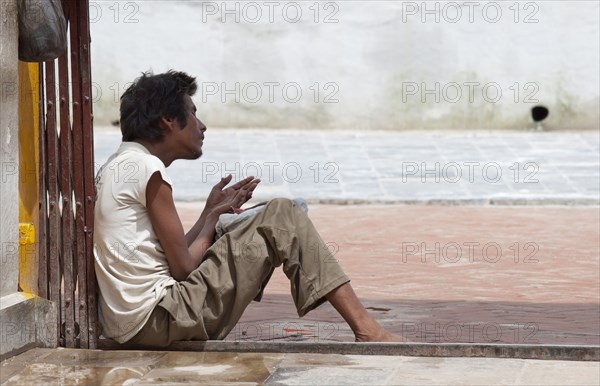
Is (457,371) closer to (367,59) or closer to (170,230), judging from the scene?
(170,230)

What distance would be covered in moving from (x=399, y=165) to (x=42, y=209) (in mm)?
9033

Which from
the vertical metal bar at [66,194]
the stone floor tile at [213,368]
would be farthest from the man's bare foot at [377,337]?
the vertical metal bar at [66,194]

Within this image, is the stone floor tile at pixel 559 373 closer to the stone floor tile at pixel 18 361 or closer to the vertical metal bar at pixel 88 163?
the vertical metal bar at pixel 88 163

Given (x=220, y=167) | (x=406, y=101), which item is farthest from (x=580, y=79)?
(x=220, y=167)

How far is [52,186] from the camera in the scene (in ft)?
17.0

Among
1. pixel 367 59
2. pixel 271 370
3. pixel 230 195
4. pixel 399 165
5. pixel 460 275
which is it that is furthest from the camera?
pixel 367 59

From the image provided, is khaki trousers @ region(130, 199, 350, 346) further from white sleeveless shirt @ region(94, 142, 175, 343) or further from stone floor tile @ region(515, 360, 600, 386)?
stone floor tile @ region(515, 360, 600, 386)

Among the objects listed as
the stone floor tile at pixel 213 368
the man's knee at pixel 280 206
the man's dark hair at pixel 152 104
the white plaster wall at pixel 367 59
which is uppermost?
the white plaster wall at pixel 367 59

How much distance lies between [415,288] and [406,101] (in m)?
8.38

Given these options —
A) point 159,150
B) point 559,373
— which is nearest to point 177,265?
point 159,150

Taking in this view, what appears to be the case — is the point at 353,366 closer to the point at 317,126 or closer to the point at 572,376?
the point at 572,376

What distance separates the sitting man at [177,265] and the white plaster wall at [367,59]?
1074cm

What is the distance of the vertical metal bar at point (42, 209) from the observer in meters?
5.12

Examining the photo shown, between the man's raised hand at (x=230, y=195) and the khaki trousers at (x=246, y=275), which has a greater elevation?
the man's raised hand at (x=230, y=195)
